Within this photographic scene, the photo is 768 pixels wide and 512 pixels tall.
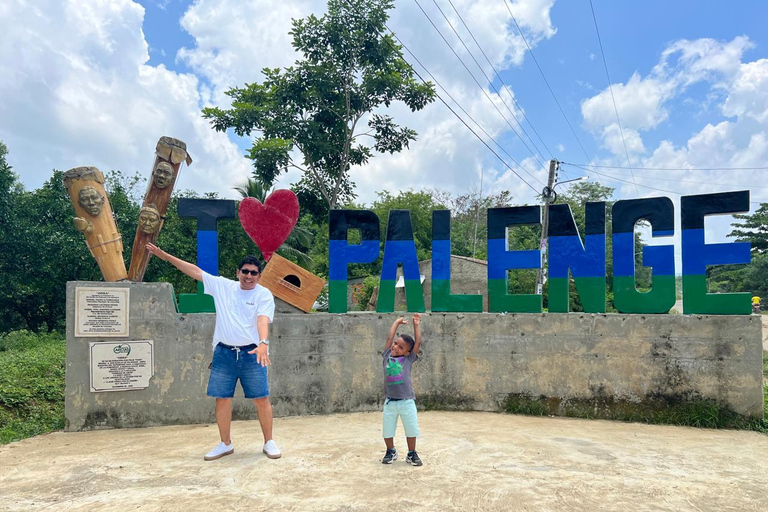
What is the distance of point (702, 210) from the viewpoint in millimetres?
6410

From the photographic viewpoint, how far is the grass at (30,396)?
5.96 m

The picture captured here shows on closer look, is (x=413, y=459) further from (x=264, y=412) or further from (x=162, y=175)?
(x=162, y=175)

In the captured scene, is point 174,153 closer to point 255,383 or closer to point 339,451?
point 255,383

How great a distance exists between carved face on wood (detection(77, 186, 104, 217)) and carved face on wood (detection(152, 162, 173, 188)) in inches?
27.6

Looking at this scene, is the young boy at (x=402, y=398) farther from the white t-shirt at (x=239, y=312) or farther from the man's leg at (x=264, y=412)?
the white t-shirt at (x=239, y=312)

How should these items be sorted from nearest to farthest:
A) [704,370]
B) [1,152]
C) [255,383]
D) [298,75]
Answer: [255,383]
[704,370]
[1,152]
[298,75]

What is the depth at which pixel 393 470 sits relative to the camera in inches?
160

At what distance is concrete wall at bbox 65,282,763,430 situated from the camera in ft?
19.9

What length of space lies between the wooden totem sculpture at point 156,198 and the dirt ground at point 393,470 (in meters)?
2.08

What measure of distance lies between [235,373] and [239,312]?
1.73ft

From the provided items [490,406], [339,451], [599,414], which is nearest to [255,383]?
[339,451]

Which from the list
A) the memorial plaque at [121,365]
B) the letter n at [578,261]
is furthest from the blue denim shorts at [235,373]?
the letter n at [578,261]

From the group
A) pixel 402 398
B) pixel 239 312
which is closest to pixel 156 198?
pixel 239 312

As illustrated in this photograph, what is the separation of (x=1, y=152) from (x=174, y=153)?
44.3 ft
